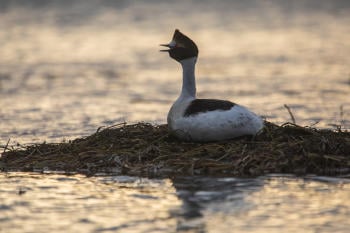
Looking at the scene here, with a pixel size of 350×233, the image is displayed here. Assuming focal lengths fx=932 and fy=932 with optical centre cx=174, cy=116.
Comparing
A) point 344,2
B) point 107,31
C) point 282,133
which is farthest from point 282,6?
point 282,133

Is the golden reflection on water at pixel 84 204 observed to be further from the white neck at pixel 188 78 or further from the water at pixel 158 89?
the white neck at pixel 188 78

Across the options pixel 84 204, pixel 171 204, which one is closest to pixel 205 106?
pixel 171 204

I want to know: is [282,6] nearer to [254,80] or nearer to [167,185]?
[254,80]

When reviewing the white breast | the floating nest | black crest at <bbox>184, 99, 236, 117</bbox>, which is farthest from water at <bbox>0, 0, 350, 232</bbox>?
black crest at <bbox>184, 99, 236, 117</bbox>

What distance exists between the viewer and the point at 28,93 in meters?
18.2

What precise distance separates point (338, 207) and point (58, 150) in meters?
3.77

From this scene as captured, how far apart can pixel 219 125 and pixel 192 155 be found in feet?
1.54

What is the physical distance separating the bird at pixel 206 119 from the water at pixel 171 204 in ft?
2.81

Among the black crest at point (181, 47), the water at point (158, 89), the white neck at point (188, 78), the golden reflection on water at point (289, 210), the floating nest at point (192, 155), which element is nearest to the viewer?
the golden reflection on water at point (289, 210)

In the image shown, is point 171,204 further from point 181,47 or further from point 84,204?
point 181,47

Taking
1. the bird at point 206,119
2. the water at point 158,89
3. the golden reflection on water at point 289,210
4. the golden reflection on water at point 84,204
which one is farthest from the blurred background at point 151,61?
the golden reflection on water at point 289,210

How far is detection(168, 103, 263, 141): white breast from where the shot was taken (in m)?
10.6

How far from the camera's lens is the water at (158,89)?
8.62 m

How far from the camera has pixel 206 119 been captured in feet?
34.6
